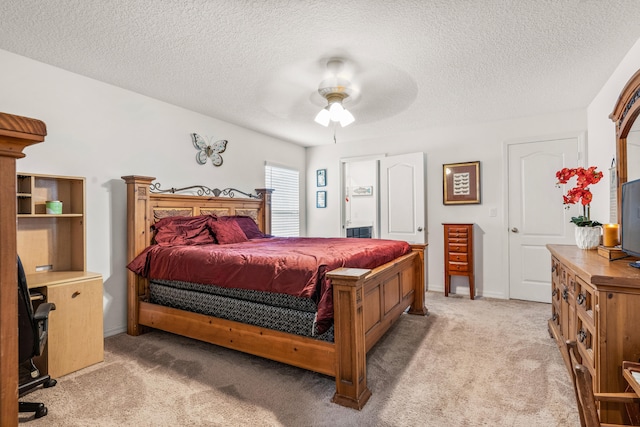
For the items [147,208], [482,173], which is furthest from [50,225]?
[482,173]

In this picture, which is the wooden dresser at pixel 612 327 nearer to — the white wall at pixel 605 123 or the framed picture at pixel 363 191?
the white wall at pixel 605 123

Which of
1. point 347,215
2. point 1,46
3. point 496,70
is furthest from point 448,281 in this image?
point 1,46

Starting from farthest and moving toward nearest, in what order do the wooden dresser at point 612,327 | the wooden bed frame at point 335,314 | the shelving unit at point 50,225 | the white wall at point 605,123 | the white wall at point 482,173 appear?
the white wall at point 482,173 < the white wall at point 605,123 < the shelving unit at point 50,225 < the wooden bed frame at point 335,314 < the wooden dresser at point 612,327

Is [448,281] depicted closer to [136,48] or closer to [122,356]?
[122,356]

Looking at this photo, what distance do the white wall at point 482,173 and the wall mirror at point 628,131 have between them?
1.58 metres

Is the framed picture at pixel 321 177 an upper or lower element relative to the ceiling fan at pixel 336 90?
lower

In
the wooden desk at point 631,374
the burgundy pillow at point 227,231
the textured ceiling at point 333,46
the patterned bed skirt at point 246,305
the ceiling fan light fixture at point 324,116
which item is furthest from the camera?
the burgundy pillow at point 227,231

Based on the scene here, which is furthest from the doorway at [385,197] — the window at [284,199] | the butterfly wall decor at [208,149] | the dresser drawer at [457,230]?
the butterfly wall decor at [208,149]

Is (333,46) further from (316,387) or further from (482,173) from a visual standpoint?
(482,173)

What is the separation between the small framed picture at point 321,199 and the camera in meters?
5.98

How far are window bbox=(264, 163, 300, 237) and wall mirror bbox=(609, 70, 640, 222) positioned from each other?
4.11 metres

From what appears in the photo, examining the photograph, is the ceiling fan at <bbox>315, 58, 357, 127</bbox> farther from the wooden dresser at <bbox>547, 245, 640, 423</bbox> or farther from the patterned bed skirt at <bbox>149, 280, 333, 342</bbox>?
the wooden dresser at <bbox>547, 245, 640, 423</bbox>

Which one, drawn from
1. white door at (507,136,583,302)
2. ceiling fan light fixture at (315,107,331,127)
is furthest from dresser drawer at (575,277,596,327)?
white door at (507,136,583,302)

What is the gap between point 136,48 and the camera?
8.49 ft
